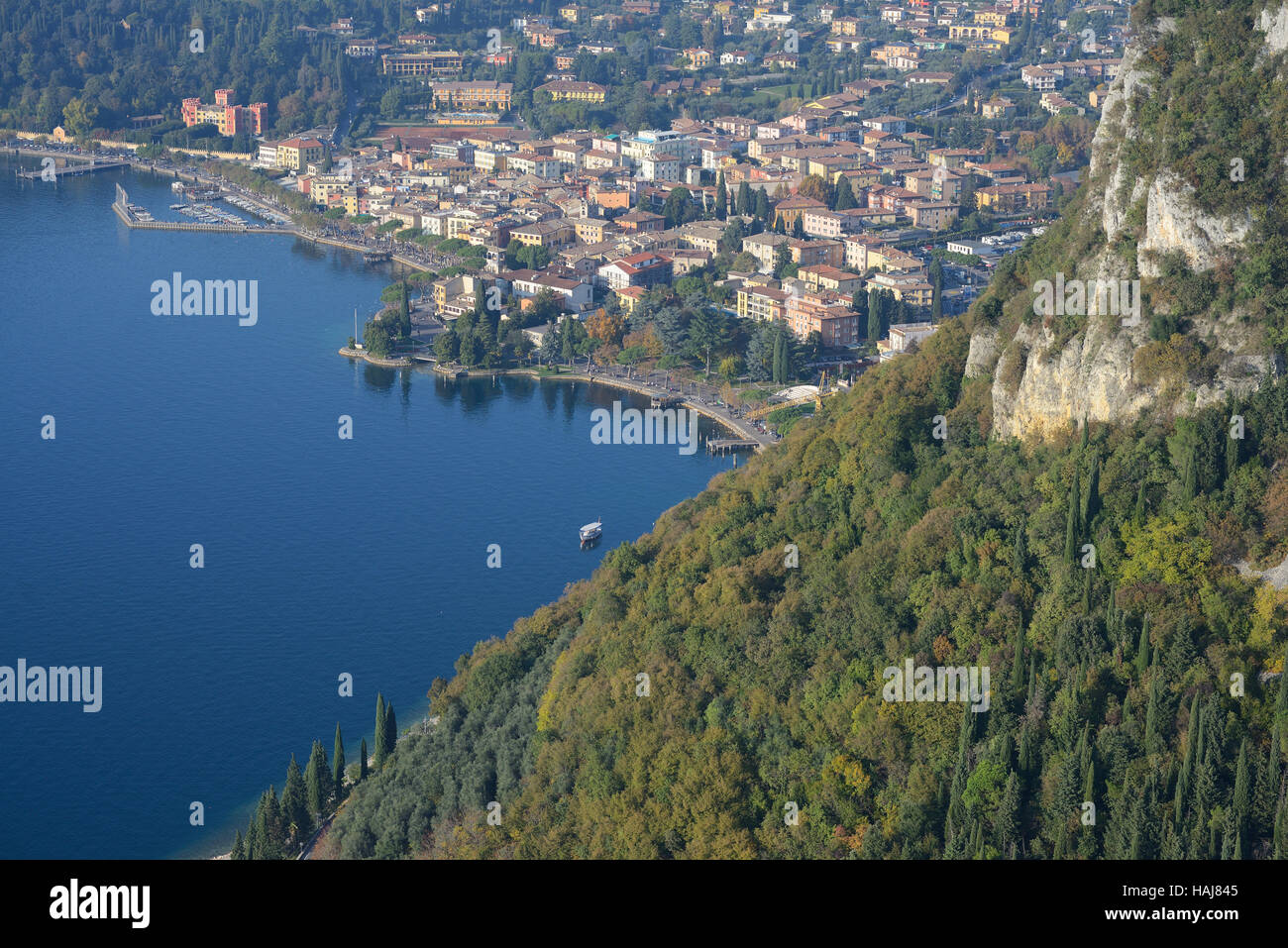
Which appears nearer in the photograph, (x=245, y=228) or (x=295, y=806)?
(x=295, y=806)

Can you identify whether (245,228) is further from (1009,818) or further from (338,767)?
(1009,818)

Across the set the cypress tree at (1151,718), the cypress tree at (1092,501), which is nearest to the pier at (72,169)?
the cypress tree at (1092,501)

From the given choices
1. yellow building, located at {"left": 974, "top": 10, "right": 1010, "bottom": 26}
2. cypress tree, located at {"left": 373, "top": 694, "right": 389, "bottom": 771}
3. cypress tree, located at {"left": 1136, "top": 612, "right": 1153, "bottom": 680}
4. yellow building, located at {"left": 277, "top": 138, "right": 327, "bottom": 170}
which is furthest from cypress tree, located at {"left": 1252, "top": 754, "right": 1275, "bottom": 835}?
yellow building, located at {"left": 974, "top": 10, "right": 1010, "bottom": 26}

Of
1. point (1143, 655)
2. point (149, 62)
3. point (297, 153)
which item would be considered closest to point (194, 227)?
point (297, 153)

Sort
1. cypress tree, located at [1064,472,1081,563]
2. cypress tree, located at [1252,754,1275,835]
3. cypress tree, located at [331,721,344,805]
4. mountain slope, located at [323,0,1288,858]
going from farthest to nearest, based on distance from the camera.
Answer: cypress tree, located at [331,721,344,805], cypress tree, located at [1064,472,1081,563], mountain slope, located at [323,0,1288,858], cypress tree, located at [1252,754,1275,835]

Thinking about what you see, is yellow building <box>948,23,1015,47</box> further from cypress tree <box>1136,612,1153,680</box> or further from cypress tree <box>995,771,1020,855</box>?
cypress tree <box>995,771,1020,855</box>
